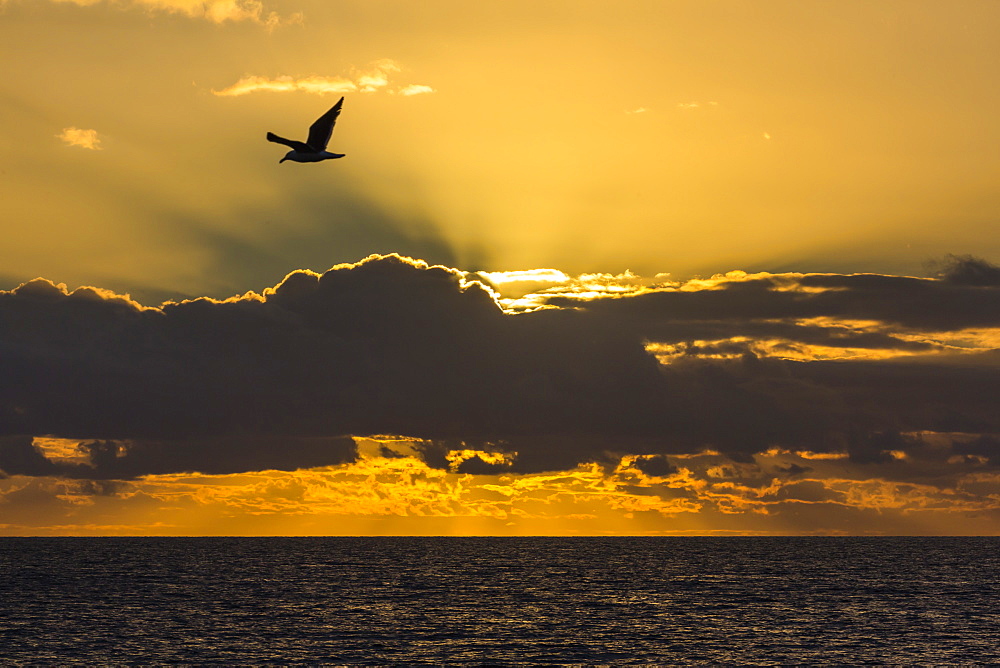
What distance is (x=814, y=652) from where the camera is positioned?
87188mm

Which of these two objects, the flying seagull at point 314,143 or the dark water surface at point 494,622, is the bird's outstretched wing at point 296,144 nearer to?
the flying seagull at point 314,143

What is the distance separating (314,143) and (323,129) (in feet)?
2.23

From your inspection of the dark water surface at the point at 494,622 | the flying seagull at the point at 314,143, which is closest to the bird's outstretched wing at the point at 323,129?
the flying seagull at the point at 314,143

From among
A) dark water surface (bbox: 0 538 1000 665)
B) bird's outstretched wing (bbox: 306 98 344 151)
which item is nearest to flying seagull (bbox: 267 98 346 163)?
bird's outstretched wing (bbox: 306 98 344 151)

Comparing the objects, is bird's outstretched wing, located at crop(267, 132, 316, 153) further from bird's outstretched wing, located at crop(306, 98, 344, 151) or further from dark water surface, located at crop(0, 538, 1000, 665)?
dark water surface, located at crop(0, 538, 1000, 665)

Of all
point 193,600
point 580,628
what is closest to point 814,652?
point 580,628

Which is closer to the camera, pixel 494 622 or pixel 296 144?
pixel 296 144

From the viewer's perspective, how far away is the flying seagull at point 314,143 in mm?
41841

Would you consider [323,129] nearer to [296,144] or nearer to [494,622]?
[296,144]

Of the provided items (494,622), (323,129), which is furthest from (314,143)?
(494,622)

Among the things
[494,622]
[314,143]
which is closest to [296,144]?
[314,143]

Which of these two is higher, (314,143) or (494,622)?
(314,143)

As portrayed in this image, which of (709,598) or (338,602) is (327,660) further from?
(709,598)

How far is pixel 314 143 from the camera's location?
42.0 metres
